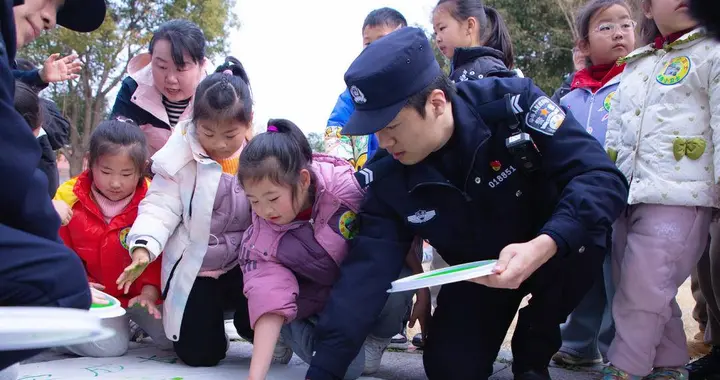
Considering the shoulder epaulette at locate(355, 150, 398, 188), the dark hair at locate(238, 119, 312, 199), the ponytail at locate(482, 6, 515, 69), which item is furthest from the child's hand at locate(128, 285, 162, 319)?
the ponytail at locate(482, 6, 515, 69)

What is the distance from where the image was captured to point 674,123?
228 cm

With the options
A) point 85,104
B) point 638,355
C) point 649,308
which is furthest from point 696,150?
point 85,104

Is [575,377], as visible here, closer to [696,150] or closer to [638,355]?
[638,355]

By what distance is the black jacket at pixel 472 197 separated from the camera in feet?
6.89

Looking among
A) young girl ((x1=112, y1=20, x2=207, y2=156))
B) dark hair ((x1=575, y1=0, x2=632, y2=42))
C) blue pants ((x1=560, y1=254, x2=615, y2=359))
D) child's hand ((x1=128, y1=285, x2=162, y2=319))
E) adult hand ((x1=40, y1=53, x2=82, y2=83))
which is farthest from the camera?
adult hand ((x1=40, y1=53, x2=82, y2=83))

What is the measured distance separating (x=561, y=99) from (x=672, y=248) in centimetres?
113

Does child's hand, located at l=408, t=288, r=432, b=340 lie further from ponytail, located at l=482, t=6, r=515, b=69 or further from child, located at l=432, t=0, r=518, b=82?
ponytail, located at l=482, t=6, r=515, b=69

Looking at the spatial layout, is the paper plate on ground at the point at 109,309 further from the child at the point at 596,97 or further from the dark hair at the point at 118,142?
the child at the point at 596,97

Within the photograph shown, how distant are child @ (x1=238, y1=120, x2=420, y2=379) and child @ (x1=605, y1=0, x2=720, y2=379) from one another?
78 cm

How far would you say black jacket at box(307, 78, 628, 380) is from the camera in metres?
2.10

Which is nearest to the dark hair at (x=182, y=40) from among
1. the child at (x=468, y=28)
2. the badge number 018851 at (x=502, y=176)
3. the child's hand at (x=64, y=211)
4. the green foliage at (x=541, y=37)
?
the child's hand at (x=64, y=211)

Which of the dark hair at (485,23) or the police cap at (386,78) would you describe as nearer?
the police cap at (386,78)

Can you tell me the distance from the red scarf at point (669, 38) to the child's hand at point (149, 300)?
2.08 metres

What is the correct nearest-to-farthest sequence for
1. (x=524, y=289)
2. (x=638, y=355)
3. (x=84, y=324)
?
(x=84, y=324), (x=638, y=355), (x=524, y=289)
